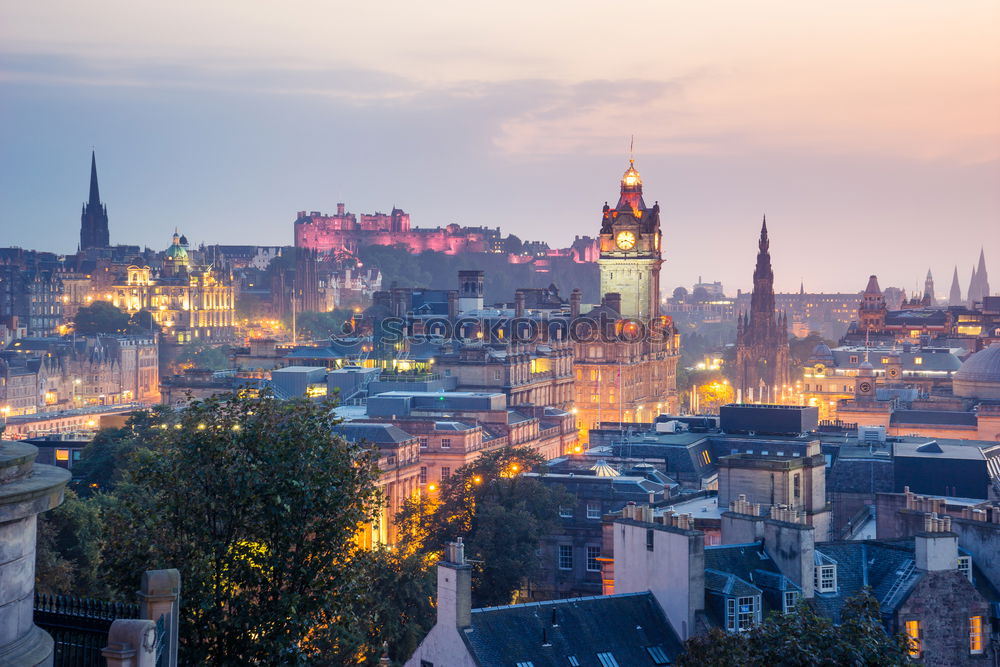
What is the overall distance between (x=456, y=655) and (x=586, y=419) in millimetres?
124020

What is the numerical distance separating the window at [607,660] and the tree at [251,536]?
9.62 meters

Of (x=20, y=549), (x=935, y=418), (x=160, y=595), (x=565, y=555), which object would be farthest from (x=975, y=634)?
(x=935, y=418)

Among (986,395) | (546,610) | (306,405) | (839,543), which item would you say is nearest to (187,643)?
(306,405)

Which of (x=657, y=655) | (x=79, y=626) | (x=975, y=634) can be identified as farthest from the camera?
(x=975, y=634)

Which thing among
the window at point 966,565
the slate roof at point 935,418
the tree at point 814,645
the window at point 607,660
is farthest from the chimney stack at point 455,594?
the slate roof at point 935,418

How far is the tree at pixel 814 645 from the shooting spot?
2783 cm

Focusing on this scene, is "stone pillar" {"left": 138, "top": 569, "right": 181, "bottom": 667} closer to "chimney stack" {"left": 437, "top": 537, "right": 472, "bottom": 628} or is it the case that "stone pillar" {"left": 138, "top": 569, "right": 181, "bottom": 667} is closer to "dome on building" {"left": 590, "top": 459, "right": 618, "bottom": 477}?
"chimney stack" {"left": 437, "top": 537, "right": 472, "bottom": 628}

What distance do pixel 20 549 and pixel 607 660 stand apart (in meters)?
24.1

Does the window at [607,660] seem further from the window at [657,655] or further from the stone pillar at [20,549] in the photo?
the stone pillar at [20,549]

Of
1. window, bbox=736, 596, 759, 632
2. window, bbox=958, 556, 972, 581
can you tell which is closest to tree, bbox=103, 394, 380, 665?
window, bbox=736, 596, 759, 632

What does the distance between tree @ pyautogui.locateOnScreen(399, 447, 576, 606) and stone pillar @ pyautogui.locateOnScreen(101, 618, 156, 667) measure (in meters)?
42.7

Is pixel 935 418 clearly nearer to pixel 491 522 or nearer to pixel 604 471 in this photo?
pixel 604 471

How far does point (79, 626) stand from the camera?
21141 mm

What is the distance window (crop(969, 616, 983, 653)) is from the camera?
4322 cm
